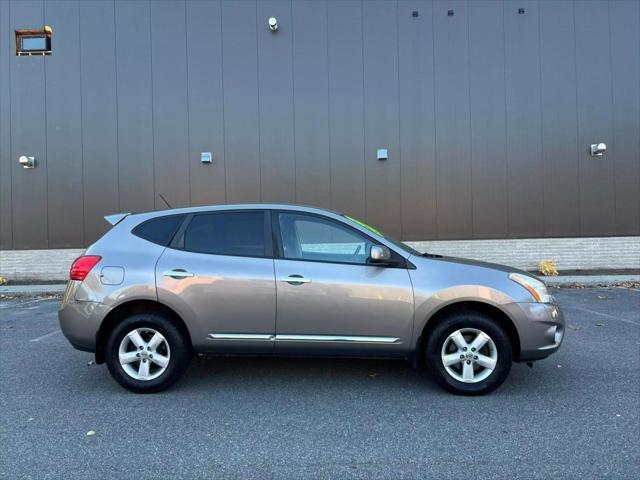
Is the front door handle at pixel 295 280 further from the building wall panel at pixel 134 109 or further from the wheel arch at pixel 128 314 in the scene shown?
the building wall panel at pixel 134 109

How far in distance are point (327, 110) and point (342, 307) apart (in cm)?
894

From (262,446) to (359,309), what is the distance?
135 cm

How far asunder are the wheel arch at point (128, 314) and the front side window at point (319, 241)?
116 cm

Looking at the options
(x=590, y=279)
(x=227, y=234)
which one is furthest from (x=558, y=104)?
(x=227, y=234)

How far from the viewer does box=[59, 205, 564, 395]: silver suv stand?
3.65m

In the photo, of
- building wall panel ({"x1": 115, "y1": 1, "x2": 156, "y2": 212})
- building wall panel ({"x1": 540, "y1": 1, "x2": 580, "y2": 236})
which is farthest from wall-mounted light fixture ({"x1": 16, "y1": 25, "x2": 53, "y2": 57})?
building wall panel ({"x1": 540, "y1": 1, "x2": 580, "y2": 236})

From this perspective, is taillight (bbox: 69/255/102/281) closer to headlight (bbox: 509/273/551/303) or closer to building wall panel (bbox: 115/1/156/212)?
headlight (bbox: 509/273/551/303)

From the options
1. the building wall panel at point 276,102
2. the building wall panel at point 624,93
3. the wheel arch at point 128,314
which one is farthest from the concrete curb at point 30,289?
the building wall panel at point 624,93

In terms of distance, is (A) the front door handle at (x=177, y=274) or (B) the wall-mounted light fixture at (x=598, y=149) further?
(B) the wall-mounted light fixture at (x=598, y=149)

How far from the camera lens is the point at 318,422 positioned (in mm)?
3254

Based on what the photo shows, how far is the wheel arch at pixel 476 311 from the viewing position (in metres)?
3.72

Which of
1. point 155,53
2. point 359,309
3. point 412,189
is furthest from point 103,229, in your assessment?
point 359,309

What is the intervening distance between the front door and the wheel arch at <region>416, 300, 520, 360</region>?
166mm

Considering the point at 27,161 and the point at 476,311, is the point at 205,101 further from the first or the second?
the point at 476,311
